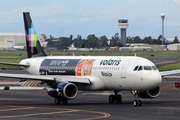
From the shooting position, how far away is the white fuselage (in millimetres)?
44812

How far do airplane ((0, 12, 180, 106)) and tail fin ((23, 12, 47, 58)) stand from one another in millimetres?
3073

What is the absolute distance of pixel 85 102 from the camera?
1927 inches

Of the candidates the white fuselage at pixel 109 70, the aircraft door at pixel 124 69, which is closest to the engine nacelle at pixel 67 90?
the white fuselage at pixel 109 70

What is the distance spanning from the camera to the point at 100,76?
48156mm

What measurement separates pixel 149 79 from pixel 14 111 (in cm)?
1064

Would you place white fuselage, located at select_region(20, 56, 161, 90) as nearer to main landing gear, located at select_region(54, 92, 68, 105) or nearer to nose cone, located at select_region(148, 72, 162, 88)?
nose cone, located at select_region(148, 72, 162, 88)

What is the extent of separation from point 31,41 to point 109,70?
1256cm

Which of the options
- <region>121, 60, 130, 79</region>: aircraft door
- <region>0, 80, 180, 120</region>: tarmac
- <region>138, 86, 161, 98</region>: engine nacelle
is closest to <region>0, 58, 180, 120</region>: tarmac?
<region>0, 80, 180, 120</region>: tarmac

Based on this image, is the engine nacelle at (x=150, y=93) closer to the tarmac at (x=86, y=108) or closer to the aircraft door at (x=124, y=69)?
the tarmac at (x=86, y=108)

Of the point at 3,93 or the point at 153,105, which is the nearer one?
the point at 153,105

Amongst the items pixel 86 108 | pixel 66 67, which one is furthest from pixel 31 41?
pixel 86 108

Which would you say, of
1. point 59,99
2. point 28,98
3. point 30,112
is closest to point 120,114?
point 30,112

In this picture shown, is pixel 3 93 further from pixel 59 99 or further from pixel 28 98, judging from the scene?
pixel 59 99

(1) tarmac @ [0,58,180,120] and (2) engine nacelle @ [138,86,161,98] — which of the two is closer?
(1) tarmac @ [0,58,180,120]
